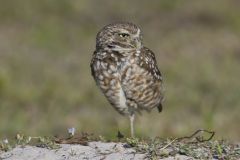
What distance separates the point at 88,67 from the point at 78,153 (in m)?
6.24

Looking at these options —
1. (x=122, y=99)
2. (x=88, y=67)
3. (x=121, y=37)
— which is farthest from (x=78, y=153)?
(x=88, y=67)

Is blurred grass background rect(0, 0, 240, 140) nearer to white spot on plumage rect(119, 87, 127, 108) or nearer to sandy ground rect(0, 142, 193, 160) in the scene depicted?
white spot on plumage rect(119, 87, 127, 108)

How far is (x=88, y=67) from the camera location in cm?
1349

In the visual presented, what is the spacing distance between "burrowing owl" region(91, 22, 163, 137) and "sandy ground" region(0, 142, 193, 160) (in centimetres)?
73

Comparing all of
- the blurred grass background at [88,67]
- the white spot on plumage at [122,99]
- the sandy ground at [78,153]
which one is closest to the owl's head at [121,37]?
the white spot on plumage at [122,99]

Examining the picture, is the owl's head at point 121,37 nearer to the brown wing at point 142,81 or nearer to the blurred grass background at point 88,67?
the brown wing at point 142,81

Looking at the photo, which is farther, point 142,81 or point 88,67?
point 88,67

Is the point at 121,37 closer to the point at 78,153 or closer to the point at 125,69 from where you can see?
the point at 125,69

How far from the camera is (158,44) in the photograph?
49.7 feet

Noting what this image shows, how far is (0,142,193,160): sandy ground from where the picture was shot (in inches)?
283

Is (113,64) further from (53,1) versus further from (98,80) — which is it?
(53,1)

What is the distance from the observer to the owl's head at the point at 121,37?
8.23m

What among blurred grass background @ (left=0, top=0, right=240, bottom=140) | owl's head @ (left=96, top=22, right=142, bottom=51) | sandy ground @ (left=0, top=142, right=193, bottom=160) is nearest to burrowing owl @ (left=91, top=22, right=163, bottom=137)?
owl's head @ (left=96, top=22, right=142, bottom=51)

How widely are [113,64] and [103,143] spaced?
2.70 ft
